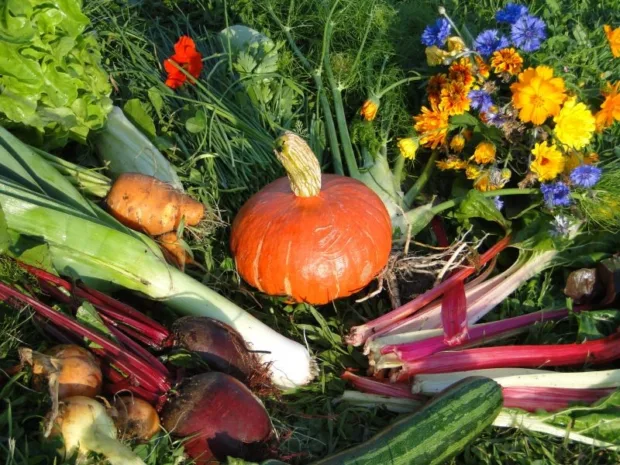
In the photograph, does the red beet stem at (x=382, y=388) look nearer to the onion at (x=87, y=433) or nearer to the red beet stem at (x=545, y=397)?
the red beet stem at (x=545, y=397)

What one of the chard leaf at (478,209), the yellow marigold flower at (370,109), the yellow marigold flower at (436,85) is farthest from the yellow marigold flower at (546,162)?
the yellow marigold flower at (370,109)

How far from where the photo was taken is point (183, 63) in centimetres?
352

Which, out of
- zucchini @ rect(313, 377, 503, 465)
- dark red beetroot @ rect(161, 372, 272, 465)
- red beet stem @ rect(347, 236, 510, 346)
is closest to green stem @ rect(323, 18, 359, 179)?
red beet stem @ rect(347, 236, 510, 346)

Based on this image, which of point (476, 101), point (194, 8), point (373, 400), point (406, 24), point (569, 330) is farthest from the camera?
point (194, 8)

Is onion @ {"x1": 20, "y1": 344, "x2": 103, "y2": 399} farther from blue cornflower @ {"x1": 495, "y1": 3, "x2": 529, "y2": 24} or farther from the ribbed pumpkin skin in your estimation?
blue cornflower @ {"x1": 495, "y1": 3, "x2": 529, "y2": 24}

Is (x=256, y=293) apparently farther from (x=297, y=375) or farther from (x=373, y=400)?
(x=373, y=400)

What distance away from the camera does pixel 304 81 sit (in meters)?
3.77

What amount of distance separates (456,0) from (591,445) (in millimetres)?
2759

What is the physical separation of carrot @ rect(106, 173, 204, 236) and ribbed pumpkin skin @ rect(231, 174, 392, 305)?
299 mm

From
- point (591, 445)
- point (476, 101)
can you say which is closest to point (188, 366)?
point (591, 445)

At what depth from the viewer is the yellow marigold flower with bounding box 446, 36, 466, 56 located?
3336 millimetres

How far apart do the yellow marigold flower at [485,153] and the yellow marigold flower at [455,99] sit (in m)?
0.19

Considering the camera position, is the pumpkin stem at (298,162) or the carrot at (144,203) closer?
the pumpkin stem at (298,162)

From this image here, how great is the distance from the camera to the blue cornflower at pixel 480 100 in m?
3.16
